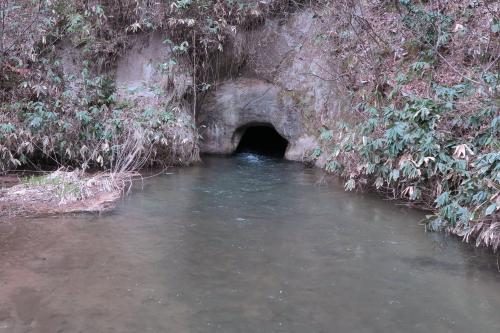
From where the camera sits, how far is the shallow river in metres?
3.76

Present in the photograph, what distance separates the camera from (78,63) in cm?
1069

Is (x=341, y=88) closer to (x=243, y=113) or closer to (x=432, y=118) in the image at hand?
(x=243, y=113)

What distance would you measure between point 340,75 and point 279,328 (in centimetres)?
699

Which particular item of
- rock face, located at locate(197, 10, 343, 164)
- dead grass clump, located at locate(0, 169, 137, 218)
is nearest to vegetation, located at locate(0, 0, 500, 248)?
rock face, located at locate(197, 10, 343, 164)

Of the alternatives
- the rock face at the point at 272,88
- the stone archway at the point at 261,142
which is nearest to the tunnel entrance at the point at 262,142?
the stone archway at the point at 261,142

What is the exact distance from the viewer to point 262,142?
14.8 meters

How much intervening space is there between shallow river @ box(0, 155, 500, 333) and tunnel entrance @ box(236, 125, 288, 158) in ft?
19.6

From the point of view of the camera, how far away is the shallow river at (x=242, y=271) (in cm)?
376

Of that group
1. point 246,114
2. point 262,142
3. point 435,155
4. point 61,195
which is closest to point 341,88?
point 246,114

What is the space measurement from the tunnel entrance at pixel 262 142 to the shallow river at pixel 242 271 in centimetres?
596

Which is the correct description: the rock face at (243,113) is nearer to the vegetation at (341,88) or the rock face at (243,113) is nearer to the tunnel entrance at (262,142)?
the vegetation at (341,88)

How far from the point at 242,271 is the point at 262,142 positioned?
10211 millimetres

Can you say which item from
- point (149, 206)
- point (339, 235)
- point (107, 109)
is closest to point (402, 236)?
point (339, 235)

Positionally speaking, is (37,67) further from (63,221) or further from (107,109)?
(63,221)
